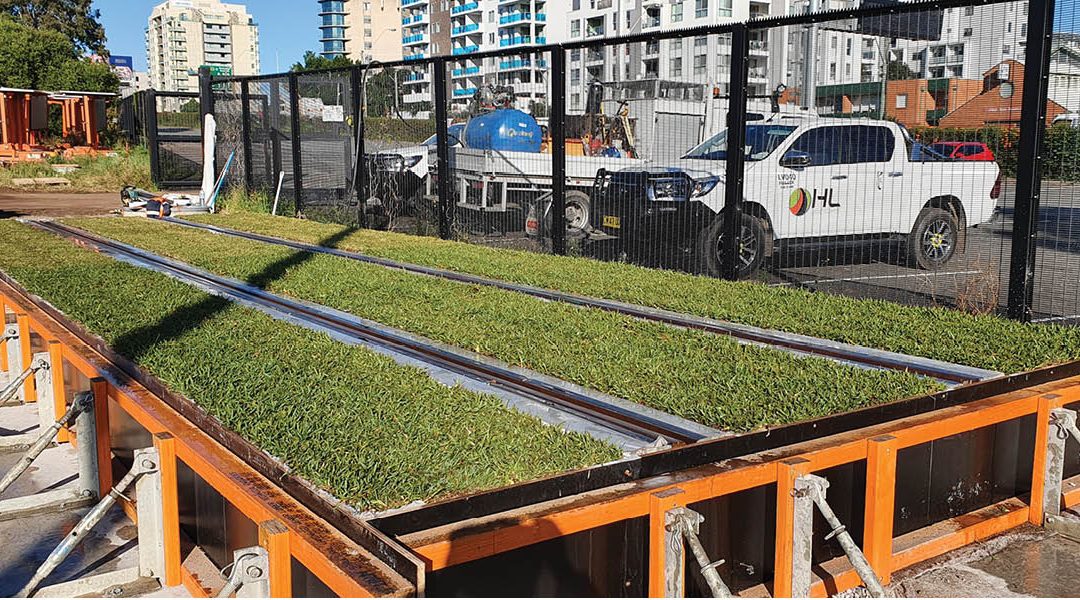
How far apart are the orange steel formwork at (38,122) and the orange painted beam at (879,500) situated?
35294mm

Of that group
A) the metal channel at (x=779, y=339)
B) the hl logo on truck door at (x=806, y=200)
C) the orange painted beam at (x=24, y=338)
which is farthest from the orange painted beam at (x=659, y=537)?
the hl logo on truck door at (x=806, y=200)

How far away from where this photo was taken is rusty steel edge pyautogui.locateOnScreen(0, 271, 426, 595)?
3026 mm

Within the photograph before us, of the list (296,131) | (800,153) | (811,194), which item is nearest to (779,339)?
(811,194)

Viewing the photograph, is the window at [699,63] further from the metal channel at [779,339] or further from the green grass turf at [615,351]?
the green grass turf at [615,351]

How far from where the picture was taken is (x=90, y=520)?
14.1 feet

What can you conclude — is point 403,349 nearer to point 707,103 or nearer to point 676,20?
point 707,103

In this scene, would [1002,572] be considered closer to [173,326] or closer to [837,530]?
[837,530]

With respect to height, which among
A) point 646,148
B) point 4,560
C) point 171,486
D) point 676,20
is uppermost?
point 676,20

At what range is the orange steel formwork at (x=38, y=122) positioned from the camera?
115 feet

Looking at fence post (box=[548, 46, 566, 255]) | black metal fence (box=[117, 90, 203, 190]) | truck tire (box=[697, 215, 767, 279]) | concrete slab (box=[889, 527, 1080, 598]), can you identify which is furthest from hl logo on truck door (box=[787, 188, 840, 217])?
black metal fence (box=[117, 90, 203, 190])

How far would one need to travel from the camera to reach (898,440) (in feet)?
14.0

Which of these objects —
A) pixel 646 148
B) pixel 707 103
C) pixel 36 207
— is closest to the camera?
pixel 707 103

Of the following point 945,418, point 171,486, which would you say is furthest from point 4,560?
point 945,418

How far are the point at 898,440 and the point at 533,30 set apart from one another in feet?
359
